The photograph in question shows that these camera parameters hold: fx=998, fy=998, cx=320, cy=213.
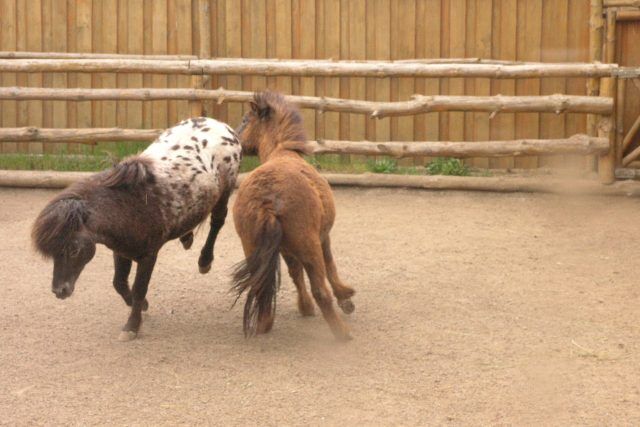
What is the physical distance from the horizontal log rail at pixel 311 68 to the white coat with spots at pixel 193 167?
3.72 metres

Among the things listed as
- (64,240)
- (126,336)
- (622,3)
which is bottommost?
(126,336)

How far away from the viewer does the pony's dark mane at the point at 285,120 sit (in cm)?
633

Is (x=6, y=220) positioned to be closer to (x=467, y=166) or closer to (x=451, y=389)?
(x=467, y=166)

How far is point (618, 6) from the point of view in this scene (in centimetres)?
1033

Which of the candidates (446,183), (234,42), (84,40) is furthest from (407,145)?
(84,40)

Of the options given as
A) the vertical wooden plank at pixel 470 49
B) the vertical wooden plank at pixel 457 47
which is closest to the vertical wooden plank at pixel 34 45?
the vertical wooden plank at pixel 457 47

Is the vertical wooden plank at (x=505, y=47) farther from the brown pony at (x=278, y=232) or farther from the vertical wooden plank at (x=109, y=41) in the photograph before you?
the brown pony at (x=278, y=232)

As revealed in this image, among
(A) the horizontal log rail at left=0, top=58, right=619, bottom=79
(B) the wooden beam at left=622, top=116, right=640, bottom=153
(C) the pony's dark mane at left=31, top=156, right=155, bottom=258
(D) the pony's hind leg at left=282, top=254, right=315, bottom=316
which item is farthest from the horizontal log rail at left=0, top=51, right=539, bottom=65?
(C) the pony's dark mane at left=31, top=156, right=155, bottom=258

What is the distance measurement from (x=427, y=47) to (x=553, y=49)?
1373mm

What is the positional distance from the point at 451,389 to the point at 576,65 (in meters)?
5.92

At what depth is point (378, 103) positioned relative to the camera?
10.4 metres

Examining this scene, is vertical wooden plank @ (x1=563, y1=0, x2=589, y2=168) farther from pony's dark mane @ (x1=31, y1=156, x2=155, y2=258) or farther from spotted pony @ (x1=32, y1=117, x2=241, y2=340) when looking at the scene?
pony's dark mane @ (x1=31, y1=156, x2=155, y2=258)

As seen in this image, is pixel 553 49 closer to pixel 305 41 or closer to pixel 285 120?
pixel 305 41

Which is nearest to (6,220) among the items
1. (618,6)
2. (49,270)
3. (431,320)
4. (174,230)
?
(49,270)
